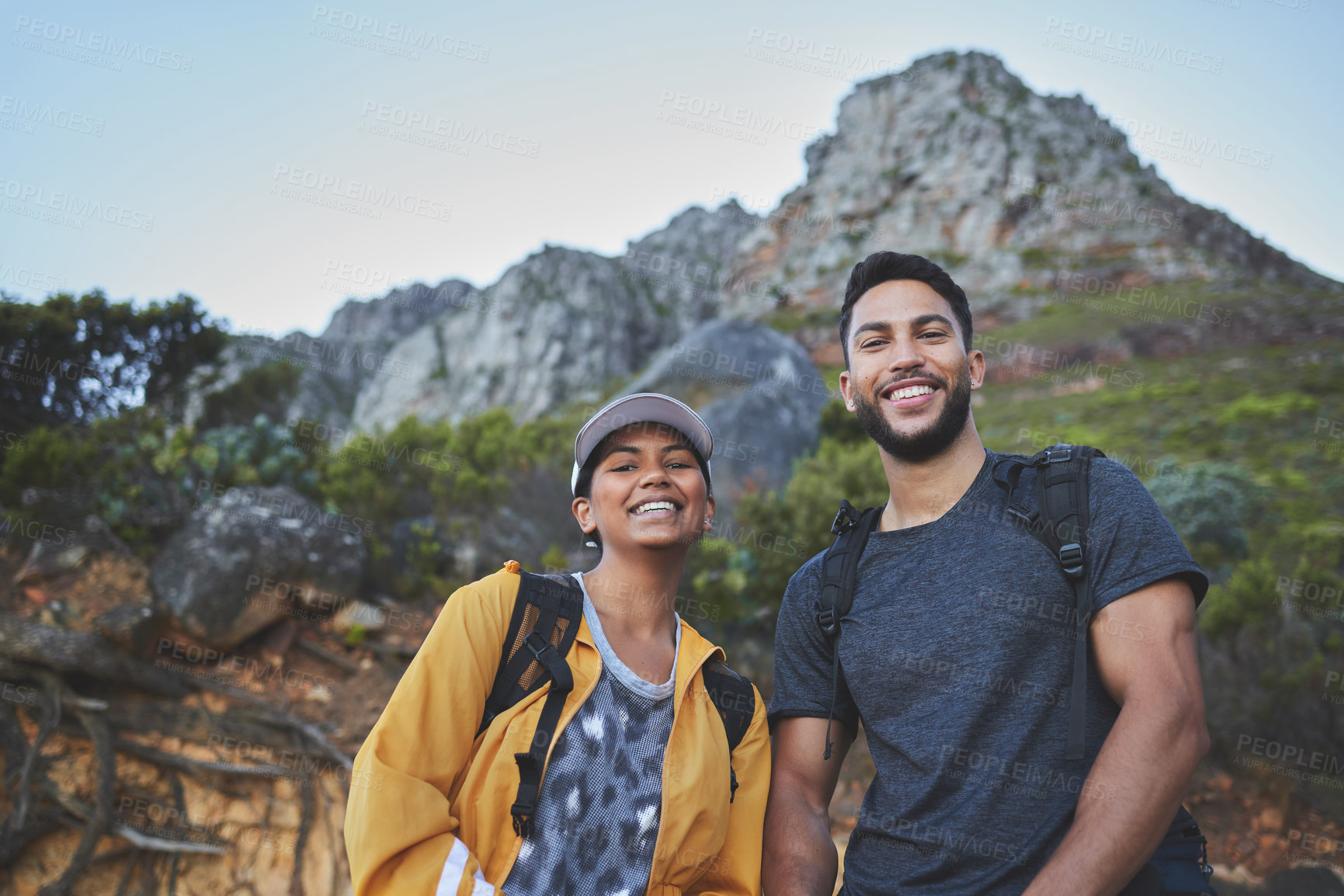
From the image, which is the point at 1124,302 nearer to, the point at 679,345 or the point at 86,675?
the point at 679,345

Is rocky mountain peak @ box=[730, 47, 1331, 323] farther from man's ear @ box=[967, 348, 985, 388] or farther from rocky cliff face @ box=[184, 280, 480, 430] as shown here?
man's ear @ box=[967, 348, 985, 388]

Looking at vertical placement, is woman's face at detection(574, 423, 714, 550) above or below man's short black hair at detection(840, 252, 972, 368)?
below

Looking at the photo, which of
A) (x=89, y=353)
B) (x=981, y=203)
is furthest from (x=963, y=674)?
(x=981, y=203)

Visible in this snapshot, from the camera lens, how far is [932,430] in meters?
2.44

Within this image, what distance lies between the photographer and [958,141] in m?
50.8

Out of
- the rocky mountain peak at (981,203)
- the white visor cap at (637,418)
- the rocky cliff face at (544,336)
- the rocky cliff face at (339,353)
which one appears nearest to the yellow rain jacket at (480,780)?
the white visor cap at (637,418)

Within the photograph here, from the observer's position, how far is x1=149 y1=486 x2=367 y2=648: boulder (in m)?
6.50

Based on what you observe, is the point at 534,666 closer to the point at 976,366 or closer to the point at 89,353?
the point at 976,366

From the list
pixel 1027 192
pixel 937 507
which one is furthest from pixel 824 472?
pixel 1027 192

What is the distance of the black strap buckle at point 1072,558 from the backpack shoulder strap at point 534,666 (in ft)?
4.78

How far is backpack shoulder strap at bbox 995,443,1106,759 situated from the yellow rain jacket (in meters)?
1.04

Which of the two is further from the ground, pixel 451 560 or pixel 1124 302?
pixel 1124 302

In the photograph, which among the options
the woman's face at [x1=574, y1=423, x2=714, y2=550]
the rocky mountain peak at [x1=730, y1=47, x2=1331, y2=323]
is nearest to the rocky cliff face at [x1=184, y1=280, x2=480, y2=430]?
the woman's face at [x1=574, y1=423, x2=714, y2=550]

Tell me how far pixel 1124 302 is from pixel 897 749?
30579 mm
